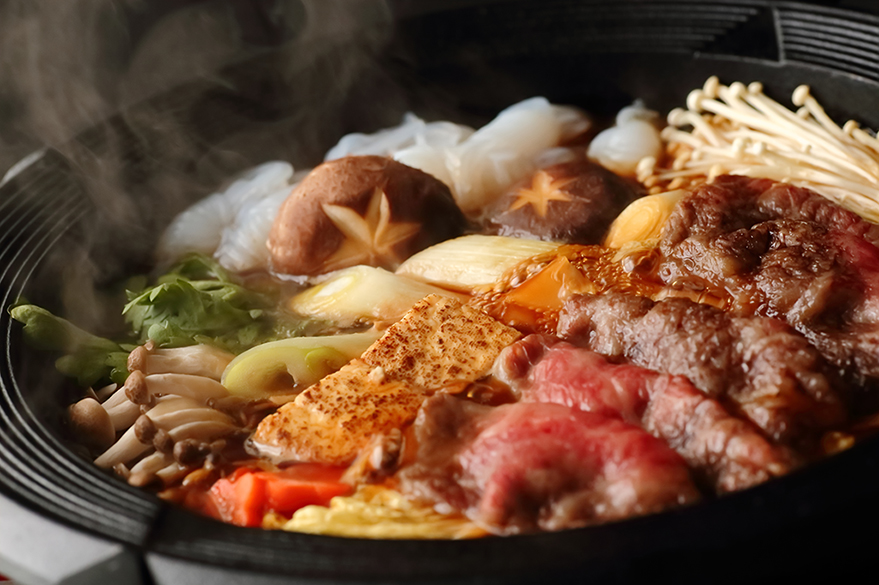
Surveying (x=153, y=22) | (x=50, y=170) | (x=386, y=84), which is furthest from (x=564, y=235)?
(x=153, y=22)

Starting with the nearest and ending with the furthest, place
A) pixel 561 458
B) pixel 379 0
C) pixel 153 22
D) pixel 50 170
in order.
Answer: pixel 561 458 → pixel 50 170 → pixel 379 0 → pixel 153 22

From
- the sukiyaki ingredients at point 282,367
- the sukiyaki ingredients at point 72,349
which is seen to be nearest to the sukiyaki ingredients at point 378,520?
the sukiyaki ingredients at point 282,367

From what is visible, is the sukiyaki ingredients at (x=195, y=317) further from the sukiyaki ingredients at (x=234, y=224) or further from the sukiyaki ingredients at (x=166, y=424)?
the sukiyaki ingredients at (x=234, y=224)

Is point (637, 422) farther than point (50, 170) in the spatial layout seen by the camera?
No

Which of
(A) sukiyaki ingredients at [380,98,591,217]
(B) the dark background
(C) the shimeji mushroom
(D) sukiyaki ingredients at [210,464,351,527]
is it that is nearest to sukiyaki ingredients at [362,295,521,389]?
(D) sukiyaki ingredients at [210,464,351,527]

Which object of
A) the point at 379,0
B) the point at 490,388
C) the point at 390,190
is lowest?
the point at 490,388

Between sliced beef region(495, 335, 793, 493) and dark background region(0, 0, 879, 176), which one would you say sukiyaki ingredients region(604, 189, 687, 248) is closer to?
sliced beef region(495, 335, 793, 493)

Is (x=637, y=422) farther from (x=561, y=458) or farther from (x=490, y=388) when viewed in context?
(x=490, y=388)
